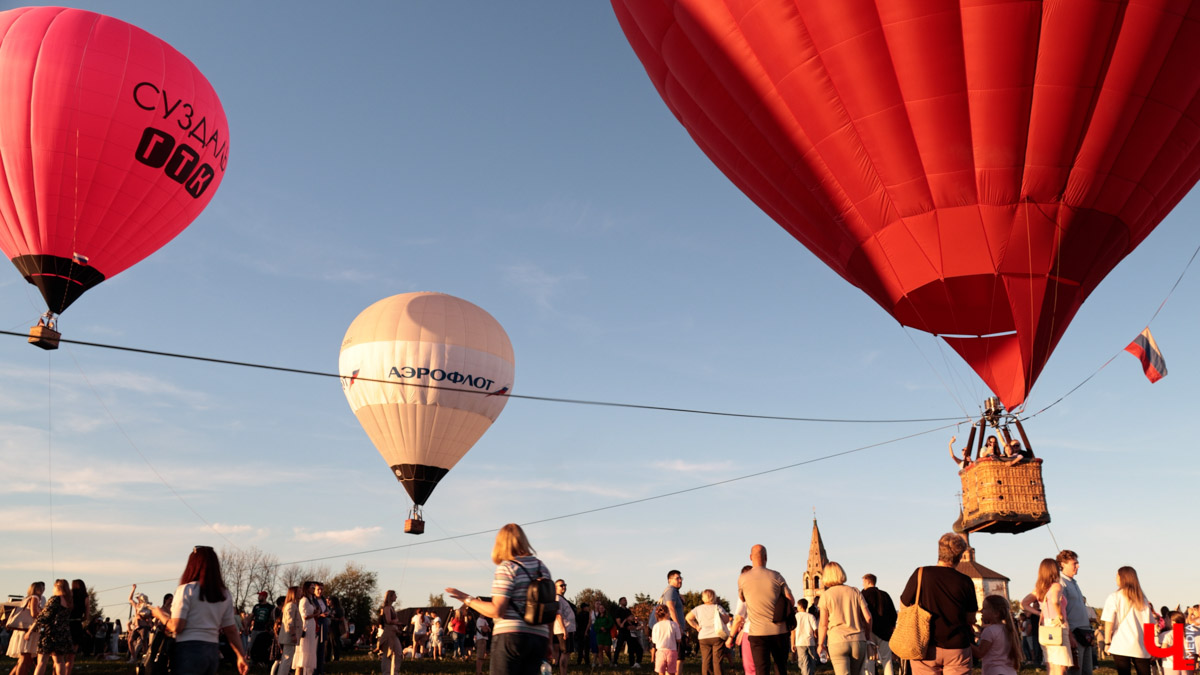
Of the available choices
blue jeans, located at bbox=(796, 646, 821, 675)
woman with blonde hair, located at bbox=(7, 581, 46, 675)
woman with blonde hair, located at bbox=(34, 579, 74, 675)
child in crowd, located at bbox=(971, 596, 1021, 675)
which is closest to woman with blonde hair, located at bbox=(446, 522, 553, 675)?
child in crowd, located at bbox=(971, 596, 1021, 675)

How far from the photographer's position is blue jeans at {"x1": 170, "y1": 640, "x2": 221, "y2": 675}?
5.75m

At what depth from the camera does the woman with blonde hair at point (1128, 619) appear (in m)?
7.91

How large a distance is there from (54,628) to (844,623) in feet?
26.5

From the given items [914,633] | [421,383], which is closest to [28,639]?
[914,633]

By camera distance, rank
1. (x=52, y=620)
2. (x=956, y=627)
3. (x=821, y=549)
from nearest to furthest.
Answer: (x=956, y=627)
(x=52, y=620)
(x=821, y=549)

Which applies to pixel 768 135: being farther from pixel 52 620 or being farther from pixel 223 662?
pixel 223 662

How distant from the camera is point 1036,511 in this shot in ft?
39.7

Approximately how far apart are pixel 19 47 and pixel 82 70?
3.66ft

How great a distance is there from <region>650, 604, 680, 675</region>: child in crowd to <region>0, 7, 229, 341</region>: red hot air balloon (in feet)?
42.5

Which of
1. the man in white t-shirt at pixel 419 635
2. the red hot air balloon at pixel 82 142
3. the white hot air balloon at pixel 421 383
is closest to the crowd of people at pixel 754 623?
the red hot air balloon at pixel 82 142

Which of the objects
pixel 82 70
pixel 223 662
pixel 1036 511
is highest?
pixel 82 70

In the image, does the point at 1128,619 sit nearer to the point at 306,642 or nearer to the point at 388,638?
the point at 306,642

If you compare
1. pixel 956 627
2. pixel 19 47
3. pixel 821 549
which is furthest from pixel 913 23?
pixel 821 549

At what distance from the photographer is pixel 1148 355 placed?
15438 millimetres
